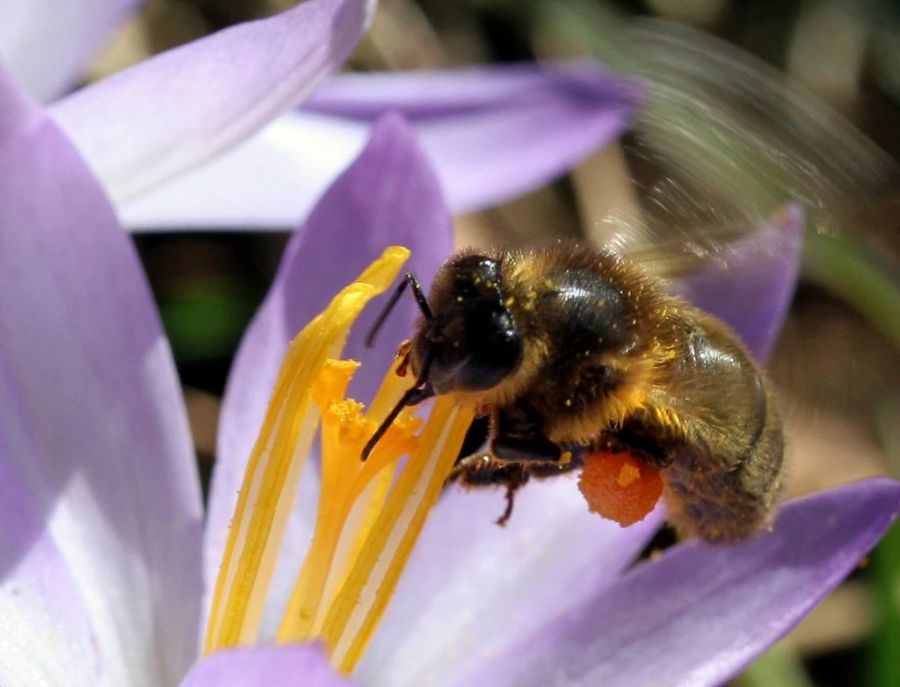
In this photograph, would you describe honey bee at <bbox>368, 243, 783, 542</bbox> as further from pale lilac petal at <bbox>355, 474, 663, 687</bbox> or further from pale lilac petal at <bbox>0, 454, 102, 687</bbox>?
pale lilac petal at <bbox>0, 454, 102, 687</bbox>

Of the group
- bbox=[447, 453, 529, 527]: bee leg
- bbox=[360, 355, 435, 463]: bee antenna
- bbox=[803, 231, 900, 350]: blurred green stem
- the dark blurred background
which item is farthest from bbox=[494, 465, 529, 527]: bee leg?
bbox=[803, 231, 900, 350]: blurred green stem

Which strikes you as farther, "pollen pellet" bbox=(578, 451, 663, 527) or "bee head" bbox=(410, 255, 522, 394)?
"pollen pellet" bbox=(578, 451, 663, 527)

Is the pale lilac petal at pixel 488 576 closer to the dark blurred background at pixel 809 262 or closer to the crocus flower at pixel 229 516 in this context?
the crocus flower at pixel 229 516

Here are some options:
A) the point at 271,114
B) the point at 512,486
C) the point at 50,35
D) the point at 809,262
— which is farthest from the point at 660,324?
the point at 809,262

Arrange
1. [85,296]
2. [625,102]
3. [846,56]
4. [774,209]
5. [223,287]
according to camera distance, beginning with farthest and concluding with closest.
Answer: [846,56]
[223,287]
[625,102]
[774,209]
[85,296]

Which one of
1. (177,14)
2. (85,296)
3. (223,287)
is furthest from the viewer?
(177,14)

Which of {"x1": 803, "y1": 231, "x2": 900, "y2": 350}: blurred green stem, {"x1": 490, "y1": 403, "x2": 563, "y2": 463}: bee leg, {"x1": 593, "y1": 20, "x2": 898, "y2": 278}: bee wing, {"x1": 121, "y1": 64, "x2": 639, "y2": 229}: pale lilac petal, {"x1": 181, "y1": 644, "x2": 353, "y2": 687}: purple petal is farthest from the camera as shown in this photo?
{"x1": 803, "y1": 231, "x2": 900, "y2": 350}: blurred green stem

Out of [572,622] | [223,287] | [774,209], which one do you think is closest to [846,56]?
[223,287]

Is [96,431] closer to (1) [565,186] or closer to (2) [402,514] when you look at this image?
(2) [402,514]
